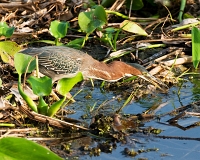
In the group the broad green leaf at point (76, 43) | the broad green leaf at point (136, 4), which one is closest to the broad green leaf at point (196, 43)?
the broad green leaf at point (76, 43)

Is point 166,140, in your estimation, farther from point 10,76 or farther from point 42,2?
point 42,2

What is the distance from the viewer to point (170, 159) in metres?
4.45

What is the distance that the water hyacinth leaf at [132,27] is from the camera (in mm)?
7137

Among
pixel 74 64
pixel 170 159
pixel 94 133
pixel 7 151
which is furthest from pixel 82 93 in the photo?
pixel 7 151

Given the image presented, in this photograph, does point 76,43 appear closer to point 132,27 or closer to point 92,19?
point 92,19

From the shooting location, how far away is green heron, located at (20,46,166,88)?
625 centimetres

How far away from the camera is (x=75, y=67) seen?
6367 mm

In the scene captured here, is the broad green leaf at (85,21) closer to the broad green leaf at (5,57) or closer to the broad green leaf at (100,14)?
the broad green leaf at (100,14)

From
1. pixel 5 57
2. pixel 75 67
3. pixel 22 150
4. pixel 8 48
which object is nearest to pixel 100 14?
pixel 75 67

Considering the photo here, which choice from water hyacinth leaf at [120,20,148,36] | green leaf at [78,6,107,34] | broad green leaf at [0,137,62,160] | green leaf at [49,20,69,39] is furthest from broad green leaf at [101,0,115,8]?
broad green leaf at [0,137,62,160]

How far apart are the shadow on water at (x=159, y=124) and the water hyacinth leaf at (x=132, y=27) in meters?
1.14

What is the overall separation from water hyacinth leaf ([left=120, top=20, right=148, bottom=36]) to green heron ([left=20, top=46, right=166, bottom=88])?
90 cm

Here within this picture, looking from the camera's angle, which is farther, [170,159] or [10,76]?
[10,76]

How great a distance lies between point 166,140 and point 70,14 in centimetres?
360
